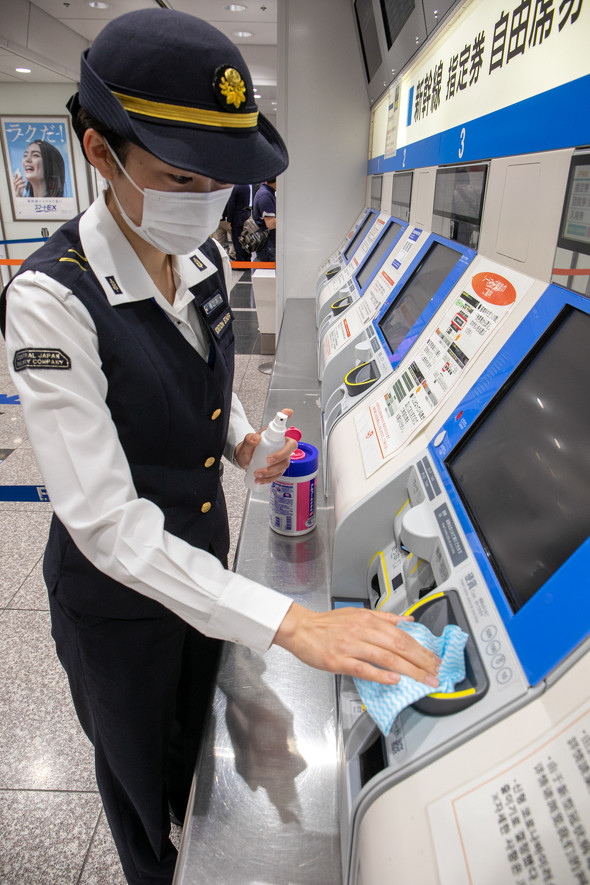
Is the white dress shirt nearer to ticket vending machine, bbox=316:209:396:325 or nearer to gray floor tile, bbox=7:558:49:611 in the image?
gray floor tile, bbox=7:558:49:611

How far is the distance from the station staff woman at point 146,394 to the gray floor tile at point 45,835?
560mm

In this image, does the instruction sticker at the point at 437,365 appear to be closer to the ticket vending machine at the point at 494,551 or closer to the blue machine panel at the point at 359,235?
the ticket vending machine at the point at 494,551

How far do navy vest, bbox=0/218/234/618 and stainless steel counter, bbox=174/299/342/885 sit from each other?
227 mm

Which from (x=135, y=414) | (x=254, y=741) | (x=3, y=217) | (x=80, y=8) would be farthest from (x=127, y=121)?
(x=3, y=217)

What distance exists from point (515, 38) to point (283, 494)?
1147 millimetres

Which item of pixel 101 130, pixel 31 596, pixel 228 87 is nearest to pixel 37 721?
pixel 31 596

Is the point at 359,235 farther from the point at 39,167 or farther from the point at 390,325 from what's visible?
the point at 39,167

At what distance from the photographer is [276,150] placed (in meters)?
0.92

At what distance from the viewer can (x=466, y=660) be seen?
0.67 metres

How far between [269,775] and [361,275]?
2364 mm

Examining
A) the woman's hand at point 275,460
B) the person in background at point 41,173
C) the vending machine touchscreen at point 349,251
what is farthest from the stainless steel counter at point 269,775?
the person in background at point 41,173

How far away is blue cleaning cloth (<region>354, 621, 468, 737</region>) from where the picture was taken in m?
0.64

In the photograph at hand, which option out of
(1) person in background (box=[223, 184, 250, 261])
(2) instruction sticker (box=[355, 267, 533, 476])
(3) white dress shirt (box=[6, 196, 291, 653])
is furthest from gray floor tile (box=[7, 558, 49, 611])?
(1) person in background (box=[223, 184, 250, 261])

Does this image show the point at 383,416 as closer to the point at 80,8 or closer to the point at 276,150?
the point at 276,150
